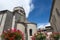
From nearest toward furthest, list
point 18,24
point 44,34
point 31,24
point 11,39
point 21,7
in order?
point 11,39
point 44,34
point 18,24
point 31,24
point 21,7

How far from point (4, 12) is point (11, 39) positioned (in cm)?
1747

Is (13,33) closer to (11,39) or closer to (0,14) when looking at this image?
(11,39)

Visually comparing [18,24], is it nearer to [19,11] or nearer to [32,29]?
[32,29]

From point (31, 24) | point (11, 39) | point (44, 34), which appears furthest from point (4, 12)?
point (11, 39)

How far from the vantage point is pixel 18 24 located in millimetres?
26516

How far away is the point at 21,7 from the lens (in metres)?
32.6

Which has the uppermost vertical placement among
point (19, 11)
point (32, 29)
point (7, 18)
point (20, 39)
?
point (19, 11)

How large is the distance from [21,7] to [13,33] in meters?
21.9

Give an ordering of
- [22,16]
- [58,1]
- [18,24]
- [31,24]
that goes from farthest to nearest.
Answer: [22,16]
[31,24]
[18,24]
[58,1]

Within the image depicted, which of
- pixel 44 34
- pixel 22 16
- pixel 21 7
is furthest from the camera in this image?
pixel 21 7

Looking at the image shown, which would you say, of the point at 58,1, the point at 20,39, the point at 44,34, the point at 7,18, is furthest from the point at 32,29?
the point at 20,39

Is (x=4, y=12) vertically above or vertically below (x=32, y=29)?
above

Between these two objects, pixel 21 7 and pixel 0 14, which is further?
pixel 21 7

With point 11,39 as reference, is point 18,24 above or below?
above
